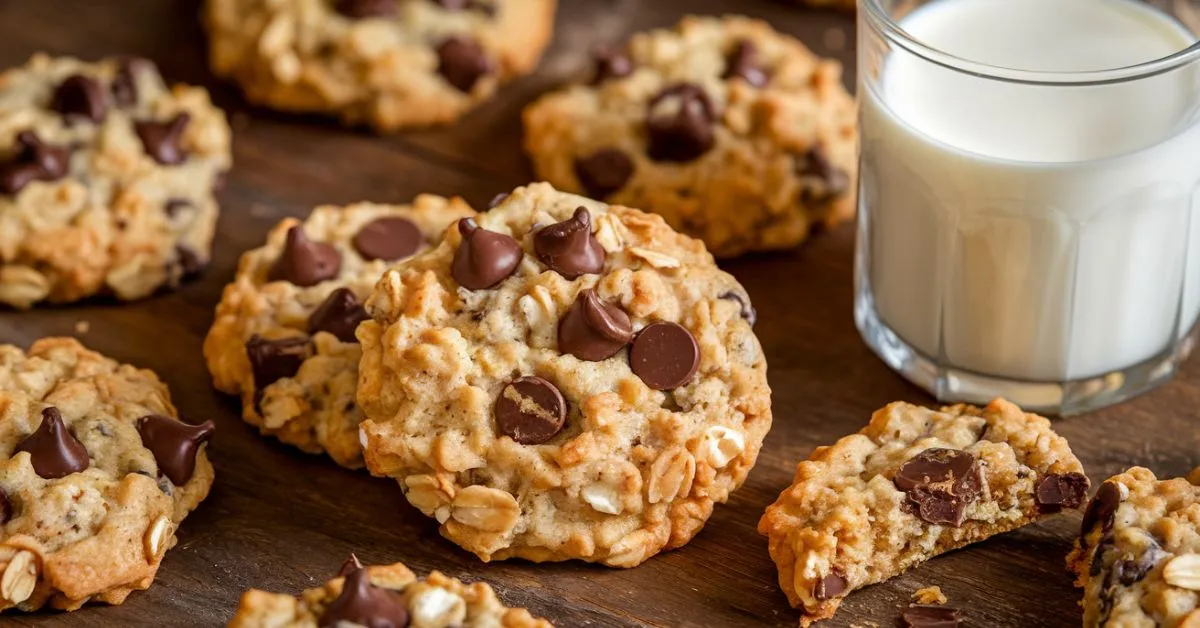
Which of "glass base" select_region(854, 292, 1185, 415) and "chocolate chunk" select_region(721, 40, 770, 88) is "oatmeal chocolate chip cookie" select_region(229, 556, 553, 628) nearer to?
"glass base" select_region(854, 292, 1185, 415)

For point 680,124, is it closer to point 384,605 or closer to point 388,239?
point 388,239

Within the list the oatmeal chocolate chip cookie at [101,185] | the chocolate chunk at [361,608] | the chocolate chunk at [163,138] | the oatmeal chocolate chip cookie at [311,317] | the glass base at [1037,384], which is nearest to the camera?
the chocolate chunk at [361,608]

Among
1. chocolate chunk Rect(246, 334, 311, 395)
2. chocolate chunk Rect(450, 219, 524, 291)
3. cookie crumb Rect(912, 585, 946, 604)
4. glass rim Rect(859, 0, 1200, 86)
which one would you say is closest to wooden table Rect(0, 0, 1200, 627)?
cookie crumb Rect(912, 585, 946, 604)

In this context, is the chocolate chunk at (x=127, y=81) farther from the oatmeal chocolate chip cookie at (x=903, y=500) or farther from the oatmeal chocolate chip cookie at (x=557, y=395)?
the oatmeal chocolate chip cookie at (x=903, y=500)

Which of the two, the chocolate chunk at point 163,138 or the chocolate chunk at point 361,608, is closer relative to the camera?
the chocolate chunk at point 361,608

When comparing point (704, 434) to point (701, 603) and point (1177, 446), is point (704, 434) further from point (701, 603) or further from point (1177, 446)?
point (1177, 446)

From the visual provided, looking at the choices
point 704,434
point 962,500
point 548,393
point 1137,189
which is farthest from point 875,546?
point 1137,189

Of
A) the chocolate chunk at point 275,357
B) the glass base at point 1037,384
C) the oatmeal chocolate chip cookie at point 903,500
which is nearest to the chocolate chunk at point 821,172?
the glass base at point 1037,384
